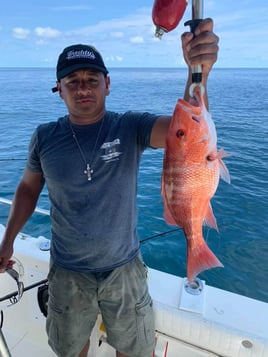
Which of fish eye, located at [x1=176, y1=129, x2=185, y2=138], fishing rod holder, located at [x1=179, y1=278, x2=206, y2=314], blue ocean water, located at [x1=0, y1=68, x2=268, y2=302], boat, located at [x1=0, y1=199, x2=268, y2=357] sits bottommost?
blue ocean water, located at [x1=0, y1=68, x2=268, y2=302]

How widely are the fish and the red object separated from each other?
265 millimetres

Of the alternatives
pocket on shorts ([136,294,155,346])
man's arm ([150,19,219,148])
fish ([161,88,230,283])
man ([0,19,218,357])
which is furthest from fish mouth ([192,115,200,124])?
pocket on shorts ([136,294,155,346])

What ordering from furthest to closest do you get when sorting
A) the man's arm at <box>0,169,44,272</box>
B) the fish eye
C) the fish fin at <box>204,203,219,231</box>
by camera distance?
the man's arm at <box>0,169,44,272</box> < the fish fin at <box>204,203,219,231</box> < the fish eye

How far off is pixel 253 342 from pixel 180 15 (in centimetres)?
167

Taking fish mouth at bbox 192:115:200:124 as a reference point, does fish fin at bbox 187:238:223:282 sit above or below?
below

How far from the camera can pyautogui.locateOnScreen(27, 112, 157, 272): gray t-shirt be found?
1687mm

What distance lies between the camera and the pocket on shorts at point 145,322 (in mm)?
1769

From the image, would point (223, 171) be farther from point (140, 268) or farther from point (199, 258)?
point (140, 268)

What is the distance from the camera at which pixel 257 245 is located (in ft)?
15.1

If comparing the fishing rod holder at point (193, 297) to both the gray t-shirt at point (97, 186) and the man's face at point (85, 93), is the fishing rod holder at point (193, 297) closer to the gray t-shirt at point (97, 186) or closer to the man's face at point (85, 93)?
the gray t-shirt at point (97, 186)

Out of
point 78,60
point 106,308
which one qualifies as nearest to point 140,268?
point 106,308

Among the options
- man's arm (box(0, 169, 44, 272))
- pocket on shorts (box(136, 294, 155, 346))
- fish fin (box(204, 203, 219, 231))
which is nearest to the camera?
fish fin (box(204, 203, 219, 231))

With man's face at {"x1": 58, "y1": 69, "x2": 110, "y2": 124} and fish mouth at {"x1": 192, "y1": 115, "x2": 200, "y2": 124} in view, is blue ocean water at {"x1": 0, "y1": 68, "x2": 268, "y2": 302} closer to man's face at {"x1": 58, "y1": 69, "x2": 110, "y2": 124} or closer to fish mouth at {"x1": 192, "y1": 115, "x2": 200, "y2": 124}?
fish mouth at {"x1": 192, "y1": 115, "x2": 200, "y2": 124}

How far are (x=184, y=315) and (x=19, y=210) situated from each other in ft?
4.05
